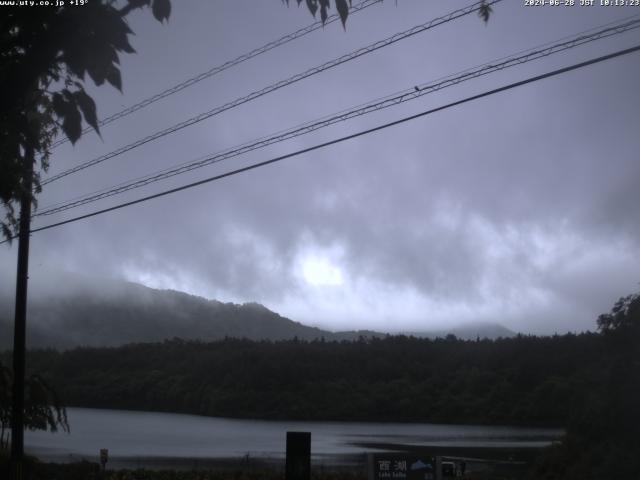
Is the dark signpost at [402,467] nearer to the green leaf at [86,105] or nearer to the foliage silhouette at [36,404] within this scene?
the green leaf at [86,105]

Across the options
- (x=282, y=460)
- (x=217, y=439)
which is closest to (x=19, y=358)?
(x=282, y=460)

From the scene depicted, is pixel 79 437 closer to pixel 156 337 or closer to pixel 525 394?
pixel 525 394

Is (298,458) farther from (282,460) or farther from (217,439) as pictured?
(217,439)

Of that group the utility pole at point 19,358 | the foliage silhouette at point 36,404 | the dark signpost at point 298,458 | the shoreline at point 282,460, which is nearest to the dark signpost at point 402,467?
the dark signpost at point 298,458

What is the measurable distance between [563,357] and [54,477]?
36.8 metres

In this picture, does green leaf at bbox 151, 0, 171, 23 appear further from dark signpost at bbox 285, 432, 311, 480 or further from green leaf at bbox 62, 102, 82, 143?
dark signpost at bbox 285, 432, 311, 480

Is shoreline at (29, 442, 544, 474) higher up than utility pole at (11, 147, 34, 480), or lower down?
lower down

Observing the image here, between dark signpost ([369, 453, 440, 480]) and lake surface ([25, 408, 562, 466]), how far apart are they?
65.5ft

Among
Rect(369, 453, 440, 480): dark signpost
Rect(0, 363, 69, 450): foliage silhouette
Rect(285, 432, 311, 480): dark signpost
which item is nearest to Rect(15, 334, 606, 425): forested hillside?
Rect(0, 363, 69, 450): foliage silhouette

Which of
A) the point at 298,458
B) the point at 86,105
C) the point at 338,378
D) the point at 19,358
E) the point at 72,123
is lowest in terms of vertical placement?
the point at 338,378

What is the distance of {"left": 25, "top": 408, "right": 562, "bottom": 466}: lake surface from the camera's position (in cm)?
3522

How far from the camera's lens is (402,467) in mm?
A: 11172

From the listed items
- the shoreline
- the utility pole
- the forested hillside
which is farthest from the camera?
the forested hillside

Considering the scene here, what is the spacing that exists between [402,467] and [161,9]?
27.8 feet
